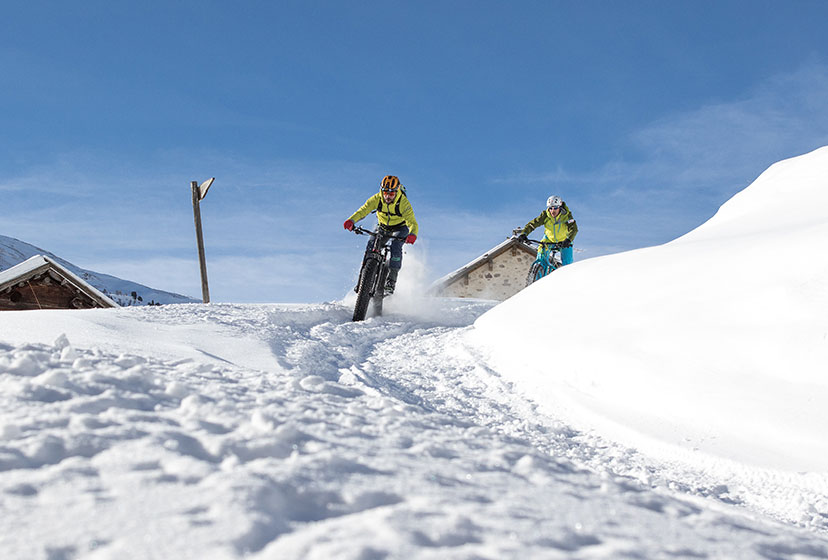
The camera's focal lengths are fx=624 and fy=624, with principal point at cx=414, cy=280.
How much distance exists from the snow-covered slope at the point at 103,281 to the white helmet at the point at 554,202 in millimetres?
32503

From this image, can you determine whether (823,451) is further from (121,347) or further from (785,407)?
(121,347)

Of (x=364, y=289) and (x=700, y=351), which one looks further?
(x=364, y=289)

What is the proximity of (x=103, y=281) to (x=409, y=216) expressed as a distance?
58.8 meters

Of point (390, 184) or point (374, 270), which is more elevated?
point (390, 184)

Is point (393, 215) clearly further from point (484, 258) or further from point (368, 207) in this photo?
point (484, 258)

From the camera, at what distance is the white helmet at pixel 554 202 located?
10703 millimetres

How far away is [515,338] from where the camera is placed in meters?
6.15

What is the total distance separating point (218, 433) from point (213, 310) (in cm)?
582

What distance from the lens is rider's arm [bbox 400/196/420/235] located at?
938 cm

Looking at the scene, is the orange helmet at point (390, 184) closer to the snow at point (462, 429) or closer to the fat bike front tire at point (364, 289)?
the fat bike front tire at point (364, 289)

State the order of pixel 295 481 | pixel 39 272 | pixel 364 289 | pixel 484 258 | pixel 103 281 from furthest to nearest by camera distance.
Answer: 1. pixel 103 281
2. pixel 484 258
3. pixel 39 272
4. pixel 364 289
5. pixel 295 481

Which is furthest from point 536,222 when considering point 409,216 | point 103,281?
point 103,281

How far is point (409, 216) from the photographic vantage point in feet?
31.0

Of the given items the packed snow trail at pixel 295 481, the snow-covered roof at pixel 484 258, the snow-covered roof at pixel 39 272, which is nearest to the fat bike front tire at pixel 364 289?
the packed snow trail at pixel 295 481
